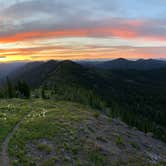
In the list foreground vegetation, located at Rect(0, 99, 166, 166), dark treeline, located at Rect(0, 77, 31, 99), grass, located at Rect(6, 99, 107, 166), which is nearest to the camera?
grass, located at Rect(6, 99, 107, 166)

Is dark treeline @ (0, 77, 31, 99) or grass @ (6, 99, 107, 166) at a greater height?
grass @ (6, 99, 107, 166)

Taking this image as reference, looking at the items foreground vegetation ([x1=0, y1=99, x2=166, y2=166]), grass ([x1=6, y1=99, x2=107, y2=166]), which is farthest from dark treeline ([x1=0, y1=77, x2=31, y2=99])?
grass ([x1=6, y1=99, x2=107, y2=166])

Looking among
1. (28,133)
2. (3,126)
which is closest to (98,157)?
(28,133)

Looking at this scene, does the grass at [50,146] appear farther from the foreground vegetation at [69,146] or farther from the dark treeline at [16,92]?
the dark treeline at [16,92]

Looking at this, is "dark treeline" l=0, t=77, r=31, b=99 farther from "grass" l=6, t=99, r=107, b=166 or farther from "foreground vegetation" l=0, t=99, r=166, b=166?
"grass" l=6, t=99, r=107, b=166

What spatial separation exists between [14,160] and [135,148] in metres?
18.6

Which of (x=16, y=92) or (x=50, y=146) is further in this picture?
(x=16, y=92)

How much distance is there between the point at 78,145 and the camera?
2953 cm

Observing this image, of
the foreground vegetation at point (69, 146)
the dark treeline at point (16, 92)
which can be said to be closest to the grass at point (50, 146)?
the foreground vegetation at point (69, 146)

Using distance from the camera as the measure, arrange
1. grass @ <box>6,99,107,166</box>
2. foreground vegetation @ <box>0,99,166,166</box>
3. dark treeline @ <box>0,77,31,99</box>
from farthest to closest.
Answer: dark treeline @ <box>0,77,31,99</box> < foreground vegetation @ <box>0,99,166,166</box> < grass @ <box>6,99,107,166</box>

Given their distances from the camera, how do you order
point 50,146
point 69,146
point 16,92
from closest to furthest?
point 50,146
point 69,146
point 16,92

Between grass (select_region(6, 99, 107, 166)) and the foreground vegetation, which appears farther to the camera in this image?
the foreground vegetation

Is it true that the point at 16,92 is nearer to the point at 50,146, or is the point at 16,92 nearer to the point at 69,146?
the point at 69,146

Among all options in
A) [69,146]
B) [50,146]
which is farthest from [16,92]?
[50,146]
